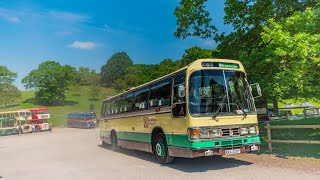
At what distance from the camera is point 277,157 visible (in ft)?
39.7

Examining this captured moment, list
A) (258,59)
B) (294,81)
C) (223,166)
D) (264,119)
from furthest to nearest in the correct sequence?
(264,119) < (258,59) < (294,81) < (223,166)

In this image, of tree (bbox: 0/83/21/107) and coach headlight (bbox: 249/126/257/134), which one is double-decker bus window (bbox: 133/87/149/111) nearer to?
coach headlight (bbox: 249/126/257/134)

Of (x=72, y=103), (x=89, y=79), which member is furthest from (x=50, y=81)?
(x=89, y=79)

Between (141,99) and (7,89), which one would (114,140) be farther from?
(7,89)

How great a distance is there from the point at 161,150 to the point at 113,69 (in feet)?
350

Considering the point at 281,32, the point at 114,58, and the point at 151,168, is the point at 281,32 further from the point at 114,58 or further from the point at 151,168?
the point at 114,58

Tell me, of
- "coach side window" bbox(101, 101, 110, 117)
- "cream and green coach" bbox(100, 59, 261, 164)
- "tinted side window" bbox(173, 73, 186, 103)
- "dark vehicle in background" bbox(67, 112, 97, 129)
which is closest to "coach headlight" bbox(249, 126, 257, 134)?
"cream and green coach" bbox(100, 59, 261, 164)

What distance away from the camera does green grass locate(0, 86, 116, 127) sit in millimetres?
78500

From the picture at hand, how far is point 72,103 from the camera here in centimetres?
9656

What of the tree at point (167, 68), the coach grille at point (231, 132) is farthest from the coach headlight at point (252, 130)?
the tree at point (167, 68)

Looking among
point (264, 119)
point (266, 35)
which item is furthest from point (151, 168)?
point (264, 119)

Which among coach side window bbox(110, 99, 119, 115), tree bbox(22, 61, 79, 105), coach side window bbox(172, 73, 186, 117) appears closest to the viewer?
coach side window bbox(172, 73, 186, 117)

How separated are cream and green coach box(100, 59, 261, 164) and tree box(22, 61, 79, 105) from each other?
8553cm

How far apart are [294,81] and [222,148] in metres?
4.62
